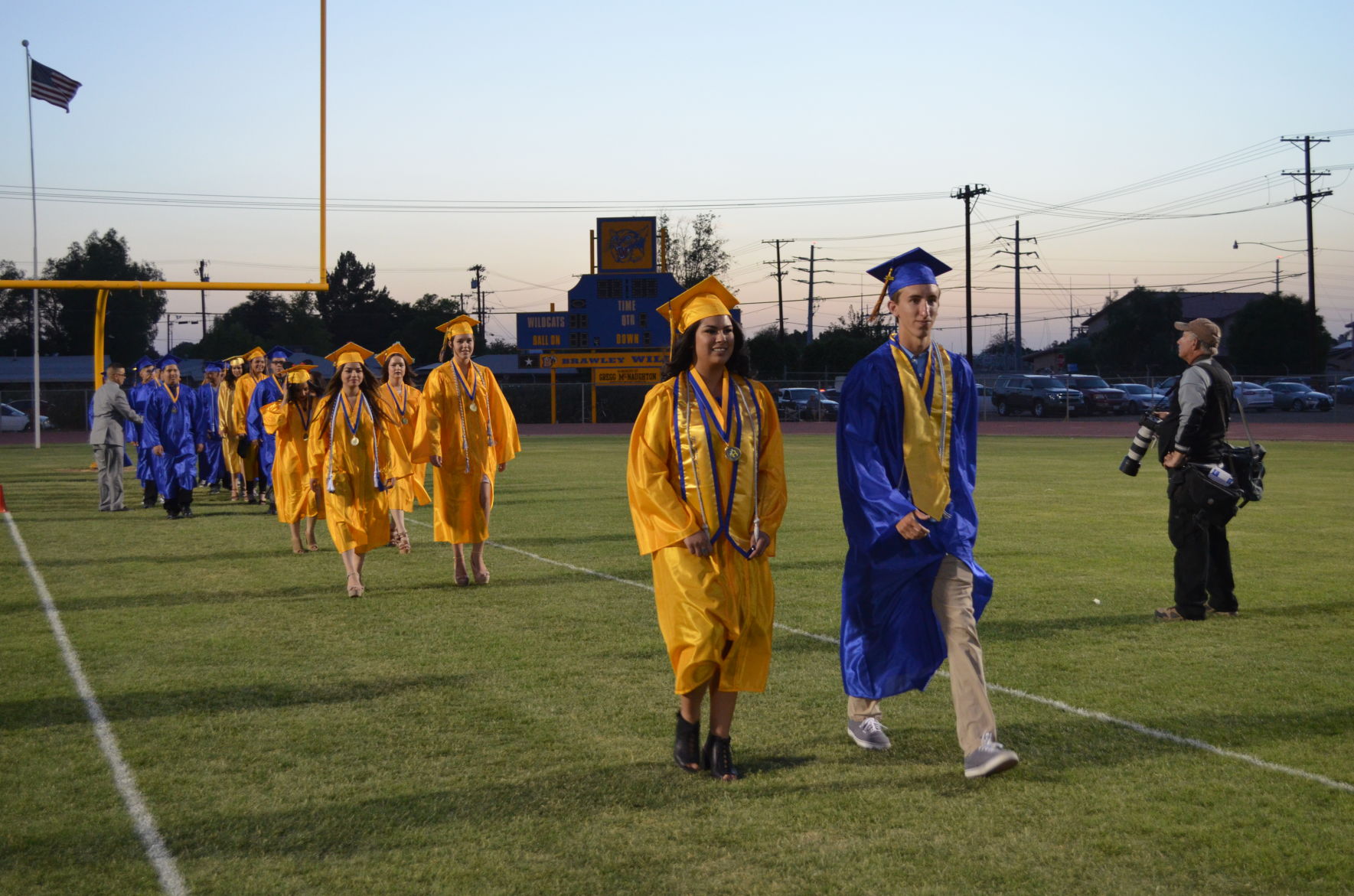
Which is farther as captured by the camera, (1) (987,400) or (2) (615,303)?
(1) (987,400)

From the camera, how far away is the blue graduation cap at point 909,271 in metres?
5.25

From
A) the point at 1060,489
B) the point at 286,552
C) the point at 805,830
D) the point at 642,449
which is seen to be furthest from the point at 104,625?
the point at 1060,489

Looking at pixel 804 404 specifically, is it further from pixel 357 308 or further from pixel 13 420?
pixel 357 308

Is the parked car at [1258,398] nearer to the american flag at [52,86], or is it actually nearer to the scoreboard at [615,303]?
the scoreboard at [615,303]

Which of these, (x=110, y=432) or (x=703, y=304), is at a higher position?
(x=703, y=304)

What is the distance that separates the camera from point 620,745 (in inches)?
219

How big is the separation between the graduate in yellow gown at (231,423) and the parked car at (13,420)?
108 feet

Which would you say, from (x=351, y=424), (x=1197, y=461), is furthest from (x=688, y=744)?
(x=351, y=424)

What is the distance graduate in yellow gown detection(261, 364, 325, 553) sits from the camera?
13109 mm

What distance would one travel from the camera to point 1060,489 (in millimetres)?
18594

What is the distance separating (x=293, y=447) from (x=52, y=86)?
22.4 meters

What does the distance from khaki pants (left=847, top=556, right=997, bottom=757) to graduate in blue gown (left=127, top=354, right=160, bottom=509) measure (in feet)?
48.0

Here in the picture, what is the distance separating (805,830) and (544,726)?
1.81 m

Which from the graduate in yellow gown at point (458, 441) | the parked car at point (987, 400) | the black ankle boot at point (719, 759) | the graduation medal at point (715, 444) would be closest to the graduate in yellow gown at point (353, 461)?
the graduate in yellow gown at point (458, 441)
